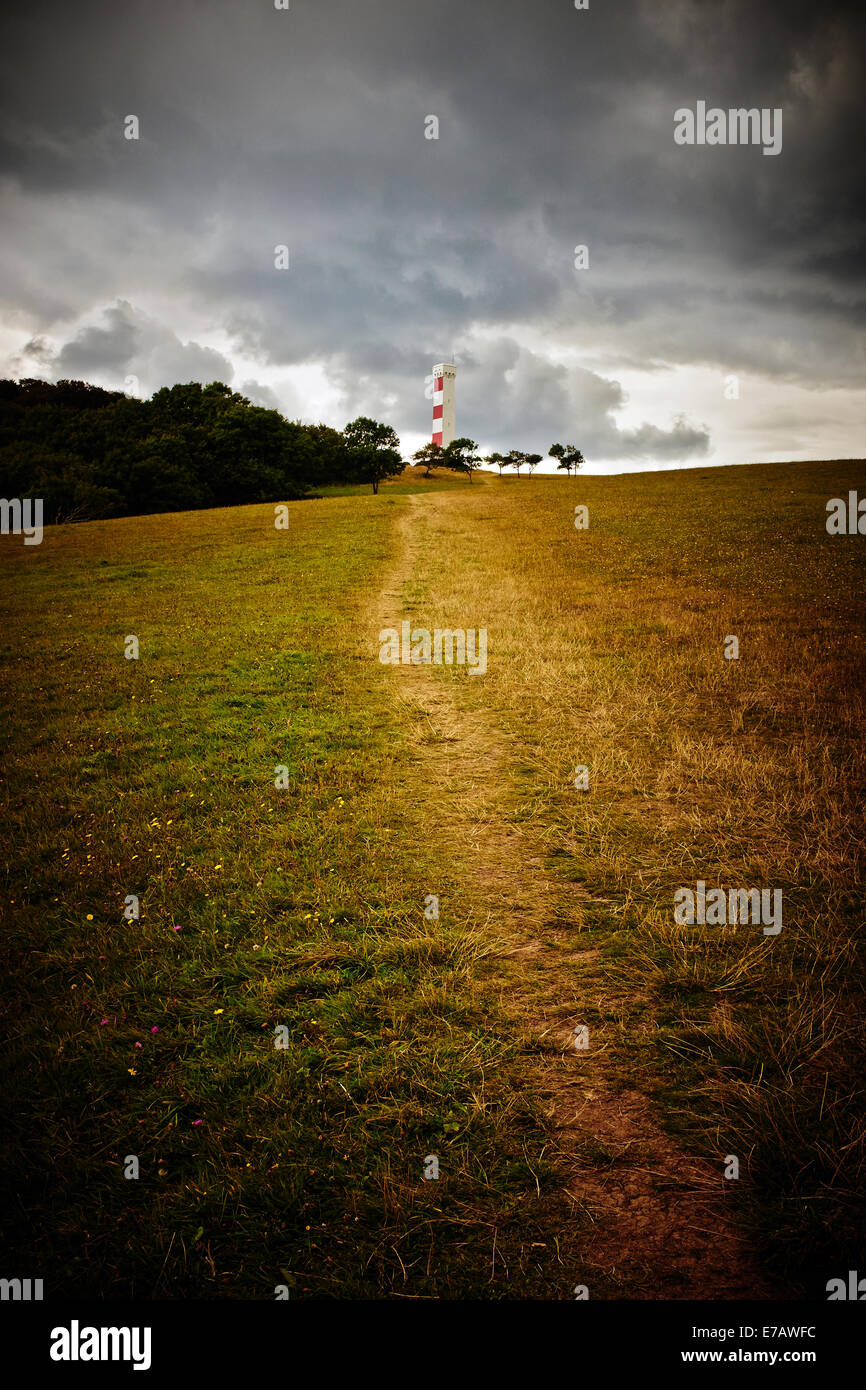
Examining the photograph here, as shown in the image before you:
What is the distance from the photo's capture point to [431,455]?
110 m

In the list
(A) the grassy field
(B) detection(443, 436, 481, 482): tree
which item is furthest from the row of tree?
(A) the grassy field

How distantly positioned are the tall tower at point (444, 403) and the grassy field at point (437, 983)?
113 meters

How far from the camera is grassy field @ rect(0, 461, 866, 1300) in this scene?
3.00 meters

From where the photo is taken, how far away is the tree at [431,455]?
108938mm

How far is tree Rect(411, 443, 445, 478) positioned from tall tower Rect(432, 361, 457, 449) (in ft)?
6.44

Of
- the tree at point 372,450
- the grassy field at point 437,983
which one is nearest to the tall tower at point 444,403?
the tree at point 372,450

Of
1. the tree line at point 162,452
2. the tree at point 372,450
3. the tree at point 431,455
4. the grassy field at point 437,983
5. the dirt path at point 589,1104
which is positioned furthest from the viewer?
the tree at point 431,455

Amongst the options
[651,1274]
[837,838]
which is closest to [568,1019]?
[651,1274]

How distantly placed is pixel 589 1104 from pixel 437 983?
1.40m

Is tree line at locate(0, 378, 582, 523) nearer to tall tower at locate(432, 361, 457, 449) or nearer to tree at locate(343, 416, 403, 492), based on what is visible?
tree at locate(343, 416, 403, 492)

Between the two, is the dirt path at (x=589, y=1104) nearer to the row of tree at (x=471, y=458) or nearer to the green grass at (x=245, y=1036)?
the green grass at (x=245, y=1036)

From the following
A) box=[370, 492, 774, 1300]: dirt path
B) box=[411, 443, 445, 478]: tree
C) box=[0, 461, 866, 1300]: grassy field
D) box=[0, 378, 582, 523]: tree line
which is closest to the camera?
box=[370, 492, 774, 1300]: dirt path

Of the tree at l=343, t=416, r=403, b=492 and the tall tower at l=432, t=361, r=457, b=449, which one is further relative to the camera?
the tall tower at l=432, t=361, r=457, b=449

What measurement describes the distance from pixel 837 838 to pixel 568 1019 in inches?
154
